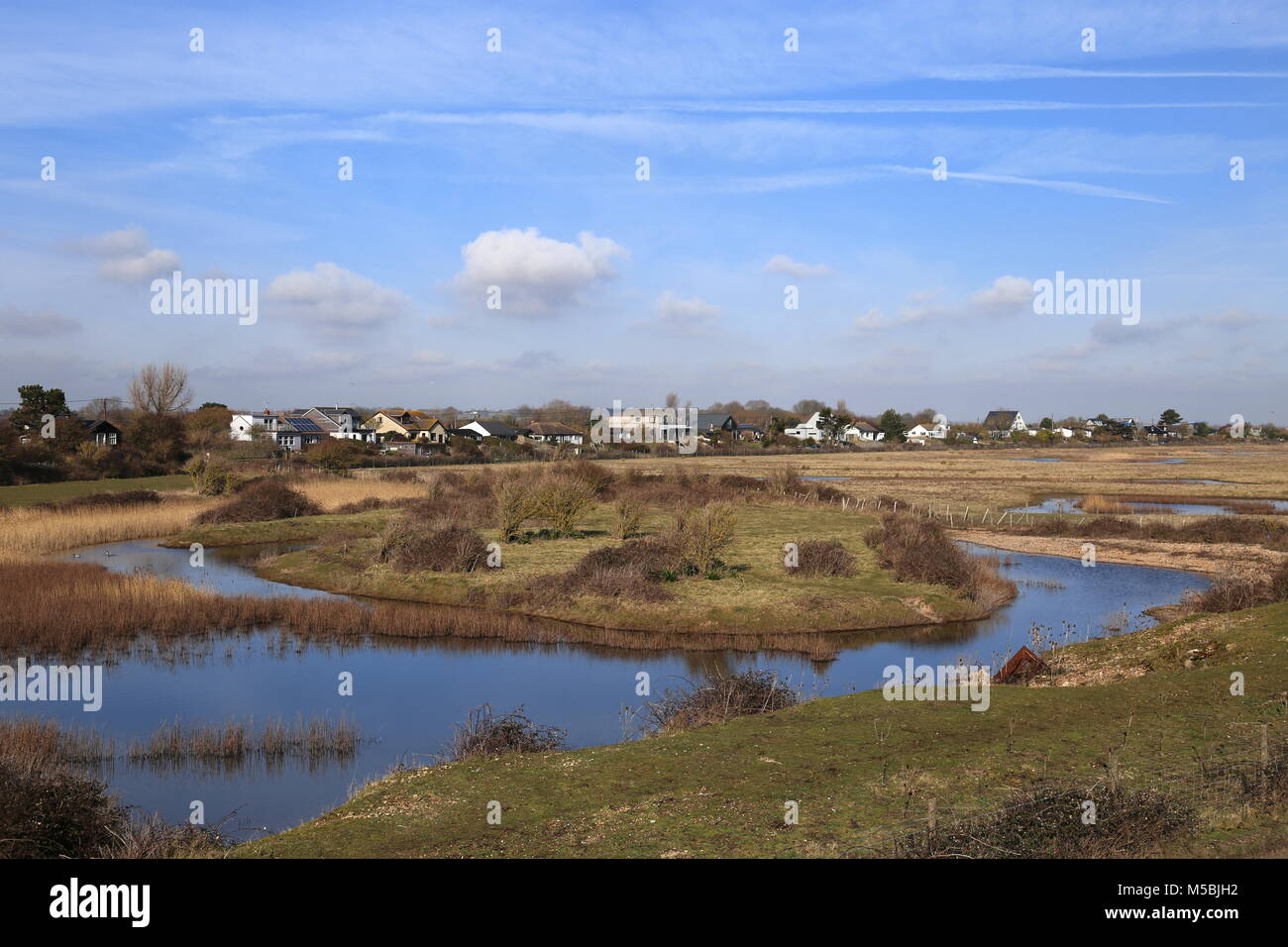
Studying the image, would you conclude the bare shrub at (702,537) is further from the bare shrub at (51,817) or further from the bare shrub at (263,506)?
the bare shrub at (263,506)

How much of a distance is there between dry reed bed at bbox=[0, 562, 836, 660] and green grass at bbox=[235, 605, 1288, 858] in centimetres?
988

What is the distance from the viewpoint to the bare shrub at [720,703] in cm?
1528

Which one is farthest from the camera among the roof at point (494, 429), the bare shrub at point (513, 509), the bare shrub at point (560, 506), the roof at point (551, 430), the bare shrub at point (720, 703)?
the roof at point (551, 430)

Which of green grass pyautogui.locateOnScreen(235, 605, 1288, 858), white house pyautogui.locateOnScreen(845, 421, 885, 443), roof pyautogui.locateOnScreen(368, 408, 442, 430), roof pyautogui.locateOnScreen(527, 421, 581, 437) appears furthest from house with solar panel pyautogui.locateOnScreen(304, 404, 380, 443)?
green grass pyautogui.locateOnScreen(235, 605, 1288, 858)

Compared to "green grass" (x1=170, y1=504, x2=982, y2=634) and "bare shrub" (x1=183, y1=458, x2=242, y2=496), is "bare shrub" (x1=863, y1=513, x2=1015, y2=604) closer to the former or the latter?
"green grass" (x1=170, y1=504, x2=982, y2=634)

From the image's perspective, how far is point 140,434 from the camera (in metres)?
81.1

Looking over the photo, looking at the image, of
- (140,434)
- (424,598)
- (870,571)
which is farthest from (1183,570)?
(140,434)

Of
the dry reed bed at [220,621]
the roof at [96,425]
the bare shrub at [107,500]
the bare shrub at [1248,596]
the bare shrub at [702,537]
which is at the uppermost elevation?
the roof at [96,425]

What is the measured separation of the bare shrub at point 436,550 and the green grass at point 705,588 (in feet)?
1.69

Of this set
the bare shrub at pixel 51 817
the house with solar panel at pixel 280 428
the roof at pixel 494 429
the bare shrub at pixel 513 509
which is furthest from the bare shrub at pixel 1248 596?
the roof at pixel 494 429

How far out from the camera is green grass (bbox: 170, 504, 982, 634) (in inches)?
1041

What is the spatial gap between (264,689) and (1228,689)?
726 inches
